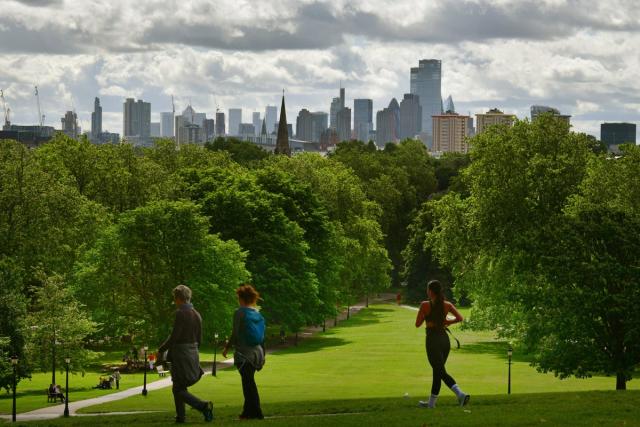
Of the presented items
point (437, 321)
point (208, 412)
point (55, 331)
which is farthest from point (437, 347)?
point (55, 331)

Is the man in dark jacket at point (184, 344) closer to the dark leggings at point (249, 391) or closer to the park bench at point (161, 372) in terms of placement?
the dark leggings at point (249, 391)

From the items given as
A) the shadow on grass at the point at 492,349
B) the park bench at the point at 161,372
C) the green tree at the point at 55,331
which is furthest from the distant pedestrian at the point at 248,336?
the shadow on grass at the point at 492,349

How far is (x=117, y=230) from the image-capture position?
67.1 meters

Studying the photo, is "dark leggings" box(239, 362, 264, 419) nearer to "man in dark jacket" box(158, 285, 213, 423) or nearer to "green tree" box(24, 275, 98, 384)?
"man in dark jacket" box(158, 285, 213, 423)

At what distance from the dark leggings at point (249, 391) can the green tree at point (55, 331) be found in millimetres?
35193

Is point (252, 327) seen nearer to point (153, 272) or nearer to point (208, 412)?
point (208, 412)

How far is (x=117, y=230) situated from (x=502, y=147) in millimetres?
24368

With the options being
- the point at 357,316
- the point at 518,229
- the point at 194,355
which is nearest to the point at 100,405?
the point at 194,355

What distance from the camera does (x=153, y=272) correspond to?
221 feet

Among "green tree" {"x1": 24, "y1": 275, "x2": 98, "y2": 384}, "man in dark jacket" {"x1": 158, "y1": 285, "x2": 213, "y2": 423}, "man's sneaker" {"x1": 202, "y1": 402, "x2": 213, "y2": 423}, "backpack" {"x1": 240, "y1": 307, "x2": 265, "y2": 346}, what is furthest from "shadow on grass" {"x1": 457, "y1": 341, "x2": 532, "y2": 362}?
"man in dark jacket" {"x1": 158, "y1": 285, "x2": 213, "y2": 423}

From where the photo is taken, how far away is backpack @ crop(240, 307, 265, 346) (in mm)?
20391

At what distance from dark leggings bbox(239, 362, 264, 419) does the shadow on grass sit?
48576 mm

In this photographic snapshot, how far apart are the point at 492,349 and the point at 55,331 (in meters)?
31.6

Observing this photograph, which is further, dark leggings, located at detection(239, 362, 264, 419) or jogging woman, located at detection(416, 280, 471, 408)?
jogging woman, located at detection(416, 280, 471, 408)
